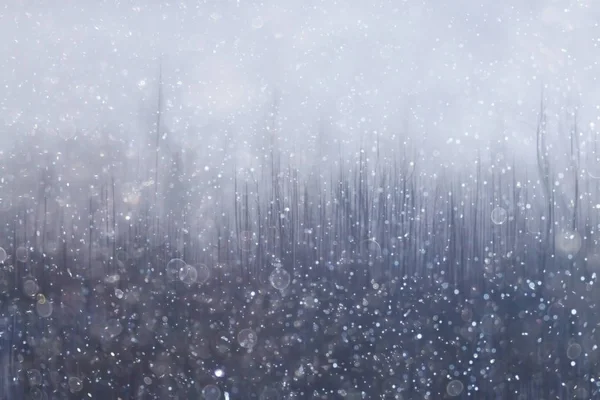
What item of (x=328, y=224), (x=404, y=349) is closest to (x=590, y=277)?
(x=404, y=349)

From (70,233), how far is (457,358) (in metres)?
1.18

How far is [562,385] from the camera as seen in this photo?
1475mm

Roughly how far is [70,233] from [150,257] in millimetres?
248

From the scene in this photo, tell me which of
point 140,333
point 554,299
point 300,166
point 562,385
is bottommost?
point 562,385

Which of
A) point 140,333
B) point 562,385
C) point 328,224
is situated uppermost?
point 328,224

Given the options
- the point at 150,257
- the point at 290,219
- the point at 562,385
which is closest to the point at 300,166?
the point at 290,219

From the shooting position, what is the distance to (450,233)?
4.76ft

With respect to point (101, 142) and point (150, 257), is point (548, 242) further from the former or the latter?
point (101, 142)

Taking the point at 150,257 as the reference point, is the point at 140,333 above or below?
below

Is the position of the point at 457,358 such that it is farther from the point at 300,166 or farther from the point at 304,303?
the point at 300,166

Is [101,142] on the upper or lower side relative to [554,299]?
upper

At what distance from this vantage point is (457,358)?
147 centimetres

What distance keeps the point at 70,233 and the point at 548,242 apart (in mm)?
1377

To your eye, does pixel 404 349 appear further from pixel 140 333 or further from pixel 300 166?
pixel 140 333
